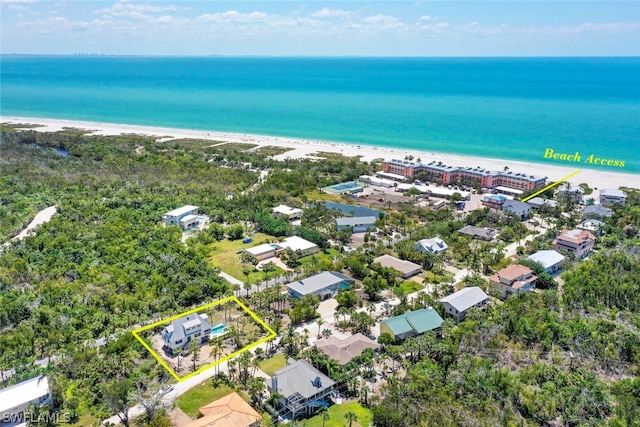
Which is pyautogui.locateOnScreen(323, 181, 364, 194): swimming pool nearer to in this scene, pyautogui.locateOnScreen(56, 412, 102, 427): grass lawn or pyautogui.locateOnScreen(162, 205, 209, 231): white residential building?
pyautogui.locateOnScreen(162, 205, 209, 231): white residential building

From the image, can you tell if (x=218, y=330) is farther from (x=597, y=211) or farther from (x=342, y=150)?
(x=342, y=150)

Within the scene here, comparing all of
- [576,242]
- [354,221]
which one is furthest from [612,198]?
[354,221]

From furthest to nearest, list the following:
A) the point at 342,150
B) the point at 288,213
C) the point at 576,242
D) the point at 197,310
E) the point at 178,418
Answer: the point at 342,150 → the point at 288,213 → the point at 576,242 → the point at 197,310 → the point at 178,418

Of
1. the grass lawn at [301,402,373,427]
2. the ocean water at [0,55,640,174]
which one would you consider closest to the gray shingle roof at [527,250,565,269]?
the grass lawn at [301,402,373,427]

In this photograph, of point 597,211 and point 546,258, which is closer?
point 546,258

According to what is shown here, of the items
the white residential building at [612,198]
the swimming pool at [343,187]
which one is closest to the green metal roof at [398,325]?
the swimming pool at [343,187]

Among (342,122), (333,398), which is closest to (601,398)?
(333,398)

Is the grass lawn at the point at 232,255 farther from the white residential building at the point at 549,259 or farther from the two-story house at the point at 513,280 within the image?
the white residential building at the point at 549,259

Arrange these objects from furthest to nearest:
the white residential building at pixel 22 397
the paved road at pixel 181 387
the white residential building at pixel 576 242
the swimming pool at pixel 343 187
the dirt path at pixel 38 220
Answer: the swimming pool at pixel 343 187, the dirt path at pixel 38 220, the white residential building at pixel 576 242, the paved road at pixel 181 387, the white residential building at pixel 22 397
